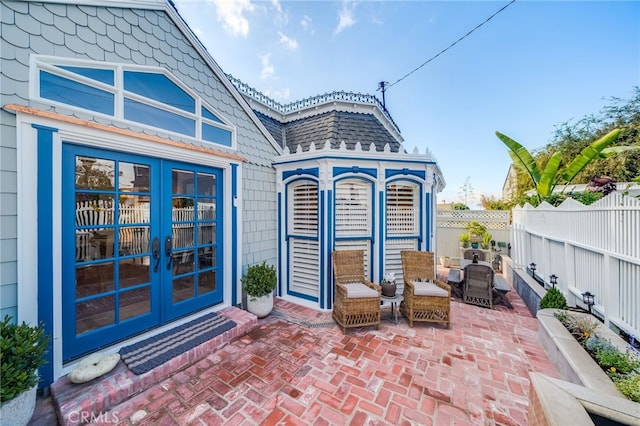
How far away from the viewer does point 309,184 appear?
15.8 feet

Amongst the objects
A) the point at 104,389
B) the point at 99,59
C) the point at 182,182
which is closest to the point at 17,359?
the point at 104,389

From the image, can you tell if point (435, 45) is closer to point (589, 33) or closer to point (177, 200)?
point (589, 33)

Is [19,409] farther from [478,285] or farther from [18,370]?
[478,285]

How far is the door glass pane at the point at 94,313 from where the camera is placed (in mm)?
2742

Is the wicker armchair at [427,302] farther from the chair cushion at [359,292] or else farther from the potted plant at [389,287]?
the chair cushion at [359,292]

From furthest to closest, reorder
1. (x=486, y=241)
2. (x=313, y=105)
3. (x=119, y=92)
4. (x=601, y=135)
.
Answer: (x=601, y=135), (x=486, y=241), (x=313, y=105), (x=119, y=92)

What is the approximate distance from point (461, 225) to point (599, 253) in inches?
238

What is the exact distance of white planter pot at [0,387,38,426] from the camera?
1716 millimetres

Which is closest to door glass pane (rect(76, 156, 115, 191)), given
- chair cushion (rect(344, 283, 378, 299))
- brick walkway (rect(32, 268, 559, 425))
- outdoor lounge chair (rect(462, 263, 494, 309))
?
brick walkway (rect(32, 268, 559, 425))

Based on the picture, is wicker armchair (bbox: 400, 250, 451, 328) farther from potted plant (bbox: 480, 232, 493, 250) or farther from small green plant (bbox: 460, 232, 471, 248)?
potted plant (bbox: 480, 232, 493, 250)

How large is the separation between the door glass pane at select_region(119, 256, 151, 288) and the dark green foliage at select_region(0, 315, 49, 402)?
1001 mm

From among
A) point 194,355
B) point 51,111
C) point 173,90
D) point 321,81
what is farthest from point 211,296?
point 321,81

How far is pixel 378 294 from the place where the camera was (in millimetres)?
3801

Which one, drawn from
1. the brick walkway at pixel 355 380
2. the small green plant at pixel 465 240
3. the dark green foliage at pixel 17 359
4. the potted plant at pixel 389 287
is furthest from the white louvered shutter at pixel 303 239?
the small green plant at pixel 465 240
